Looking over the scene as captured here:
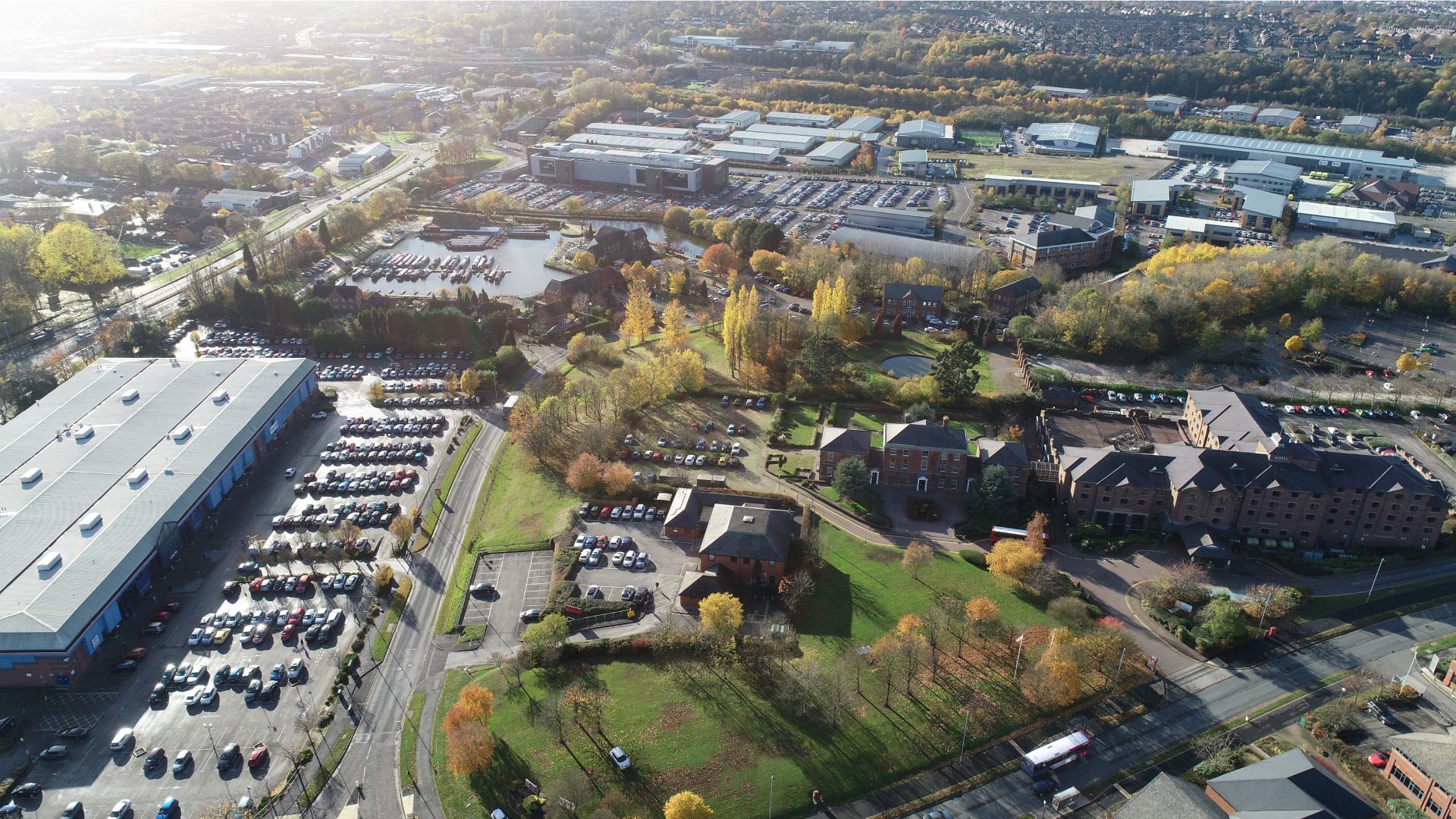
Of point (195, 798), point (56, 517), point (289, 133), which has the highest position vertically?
point (289, 133)

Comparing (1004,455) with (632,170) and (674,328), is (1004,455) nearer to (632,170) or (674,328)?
(674,328)

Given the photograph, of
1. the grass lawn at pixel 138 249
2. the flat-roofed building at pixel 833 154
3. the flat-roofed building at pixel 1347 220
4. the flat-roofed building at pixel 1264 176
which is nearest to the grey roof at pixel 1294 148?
the flat-roofed building at pixel 1264 176

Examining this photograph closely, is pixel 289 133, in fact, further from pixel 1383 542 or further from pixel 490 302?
pixel 1383 542

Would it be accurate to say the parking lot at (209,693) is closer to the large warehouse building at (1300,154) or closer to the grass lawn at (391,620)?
the grass lawn at (391,620)

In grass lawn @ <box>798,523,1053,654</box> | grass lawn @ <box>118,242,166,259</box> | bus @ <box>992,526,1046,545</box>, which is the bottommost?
grass lawn @ <box>798,523,1053,654</box>

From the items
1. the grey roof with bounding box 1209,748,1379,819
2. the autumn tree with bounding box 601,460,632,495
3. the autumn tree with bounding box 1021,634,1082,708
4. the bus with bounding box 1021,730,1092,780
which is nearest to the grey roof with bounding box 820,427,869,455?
the autumn tree with bounding box 601,460,632,495

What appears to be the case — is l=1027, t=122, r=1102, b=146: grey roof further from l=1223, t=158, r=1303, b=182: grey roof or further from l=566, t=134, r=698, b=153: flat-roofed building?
l=566, t=134, r=698, b=153: flat-roofed building

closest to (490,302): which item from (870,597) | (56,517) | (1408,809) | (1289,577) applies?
(56,517)
